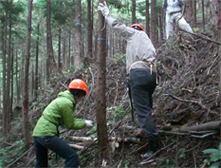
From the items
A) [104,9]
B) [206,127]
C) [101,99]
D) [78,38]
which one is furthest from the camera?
[78,38]

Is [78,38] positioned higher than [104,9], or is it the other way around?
[78,38]

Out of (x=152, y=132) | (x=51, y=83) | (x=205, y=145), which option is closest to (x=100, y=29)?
(x=152, y=132)

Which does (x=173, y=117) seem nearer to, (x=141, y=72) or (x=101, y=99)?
(x=141, y=72)

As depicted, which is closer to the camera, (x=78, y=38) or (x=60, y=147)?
(x=60, y=147)

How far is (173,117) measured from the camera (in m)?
5.22

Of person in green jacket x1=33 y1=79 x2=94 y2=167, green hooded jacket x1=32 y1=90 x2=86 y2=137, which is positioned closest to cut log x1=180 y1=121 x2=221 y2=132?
person in green jacket x1=33 y1=79 x2=94 y2=167

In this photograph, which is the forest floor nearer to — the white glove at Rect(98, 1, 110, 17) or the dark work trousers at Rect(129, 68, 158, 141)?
the dark work trousers at Rect(129, 68, 158, 141)

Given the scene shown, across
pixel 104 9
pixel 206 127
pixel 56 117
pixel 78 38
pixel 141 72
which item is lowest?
pixel 206 127

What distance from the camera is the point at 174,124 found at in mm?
5086

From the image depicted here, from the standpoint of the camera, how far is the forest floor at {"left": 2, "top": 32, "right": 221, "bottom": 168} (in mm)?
4207

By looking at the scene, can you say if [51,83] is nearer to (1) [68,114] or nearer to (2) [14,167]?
(2) [14,167]

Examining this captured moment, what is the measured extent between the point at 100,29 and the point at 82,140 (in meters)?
2.66

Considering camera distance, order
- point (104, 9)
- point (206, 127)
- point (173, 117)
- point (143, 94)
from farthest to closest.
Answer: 1. point (173, 117)
2. point (104, 9)
3. point (143, 94)
4. point (206, 127)

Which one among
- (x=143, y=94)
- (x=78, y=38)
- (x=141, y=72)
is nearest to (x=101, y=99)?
(x=143, y=94)
